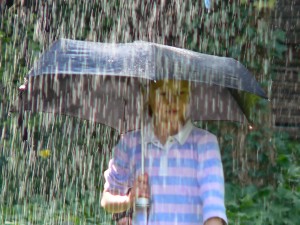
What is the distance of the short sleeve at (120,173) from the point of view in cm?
447

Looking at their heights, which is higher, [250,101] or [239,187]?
[250,101]

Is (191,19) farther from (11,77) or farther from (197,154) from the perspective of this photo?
(197,154)

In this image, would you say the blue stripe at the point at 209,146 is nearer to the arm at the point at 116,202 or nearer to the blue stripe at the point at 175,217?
the blue stripe at the point at 175,217

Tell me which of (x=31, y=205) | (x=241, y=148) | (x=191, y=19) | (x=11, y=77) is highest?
(x=191, y=19)

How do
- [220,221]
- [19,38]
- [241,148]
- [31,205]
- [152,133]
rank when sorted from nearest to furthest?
[220,221] < [152,133] < [31,205] < [241,148] < [19,38]

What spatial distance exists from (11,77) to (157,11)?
169 cm

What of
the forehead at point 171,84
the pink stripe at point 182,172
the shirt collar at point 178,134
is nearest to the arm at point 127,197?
the pink stripe at point 182,172

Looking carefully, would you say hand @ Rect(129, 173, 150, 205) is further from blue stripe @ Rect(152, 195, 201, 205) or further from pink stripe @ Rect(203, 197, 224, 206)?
pink stripe @ Rect(203, 197, 224, 206)

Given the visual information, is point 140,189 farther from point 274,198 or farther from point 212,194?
point 274,198

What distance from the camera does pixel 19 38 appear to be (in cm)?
962

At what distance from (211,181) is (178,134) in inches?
12.1

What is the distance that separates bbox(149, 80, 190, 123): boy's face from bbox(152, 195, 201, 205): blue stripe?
382 mm

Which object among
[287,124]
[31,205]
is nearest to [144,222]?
[31,205]

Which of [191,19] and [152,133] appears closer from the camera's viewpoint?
[152,133]
